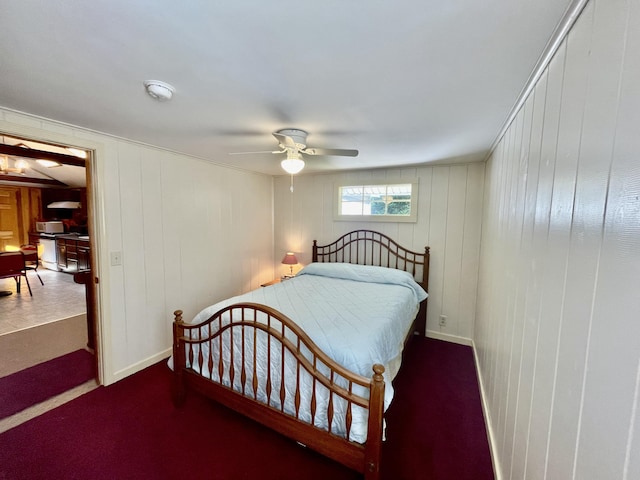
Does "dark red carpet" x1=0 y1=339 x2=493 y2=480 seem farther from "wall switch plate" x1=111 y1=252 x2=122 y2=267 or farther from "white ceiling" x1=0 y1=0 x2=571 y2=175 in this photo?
"white ceiling" x1=0 y1=0 x2=571 y2=175

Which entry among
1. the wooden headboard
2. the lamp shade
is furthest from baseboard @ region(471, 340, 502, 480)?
the lamp shade

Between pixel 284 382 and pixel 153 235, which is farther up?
pixel 153 235

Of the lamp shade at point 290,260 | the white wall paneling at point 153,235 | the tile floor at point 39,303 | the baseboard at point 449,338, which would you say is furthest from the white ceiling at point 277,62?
the tile floor at point 39,303

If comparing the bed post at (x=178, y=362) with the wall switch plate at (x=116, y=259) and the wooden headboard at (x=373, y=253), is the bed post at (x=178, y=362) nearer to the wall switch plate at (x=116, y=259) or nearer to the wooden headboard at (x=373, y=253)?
the wall switch plate at (x=116, y=259)

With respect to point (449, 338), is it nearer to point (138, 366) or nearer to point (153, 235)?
point (138, 366)

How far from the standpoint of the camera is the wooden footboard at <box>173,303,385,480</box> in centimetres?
150

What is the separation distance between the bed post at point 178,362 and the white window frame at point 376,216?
8.20 ft

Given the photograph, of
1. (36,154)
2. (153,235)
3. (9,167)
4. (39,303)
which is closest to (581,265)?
(153,235)

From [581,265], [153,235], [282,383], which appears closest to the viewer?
[581,265]

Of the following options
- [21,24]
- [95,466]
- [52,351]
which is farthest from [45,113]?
[52,351]

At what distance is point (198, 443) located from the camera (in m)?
1.88

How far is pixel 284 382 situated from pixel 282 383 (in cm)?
5

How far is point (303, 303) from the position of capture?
2498 millimetres

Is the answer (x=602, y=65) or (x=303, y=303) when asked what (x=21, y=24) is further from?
(x=303, y=303)
